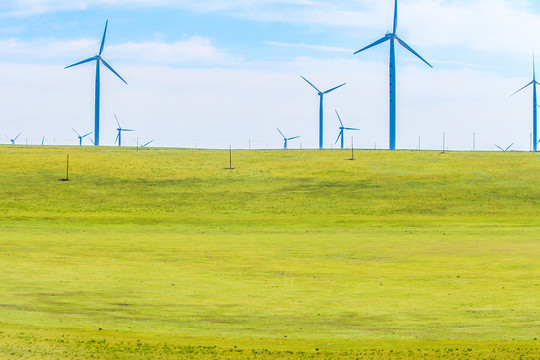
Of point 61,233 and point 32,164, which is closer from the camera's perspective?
point 61,233

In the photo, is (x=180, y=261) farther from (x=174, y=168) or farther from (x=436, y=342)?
(x=174, y=168)

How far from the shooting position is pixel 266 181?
246ft

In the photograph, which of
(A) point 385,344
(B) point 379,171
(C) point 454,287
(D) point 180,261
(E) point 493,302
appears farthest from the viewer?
(B) point 379,171

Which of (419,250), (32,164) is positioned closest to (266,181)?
(32,164)

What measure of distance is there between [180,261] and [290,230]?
55.1ft

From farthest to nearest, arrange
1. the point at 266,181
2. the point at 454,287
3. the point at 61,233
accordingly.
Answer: the point at 266,181 < the point at 61,233 < the point at 454,287

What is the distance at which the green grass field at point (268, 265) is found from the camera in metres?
16.6

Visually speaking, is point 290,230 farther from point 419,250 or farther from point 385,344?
point 385,344

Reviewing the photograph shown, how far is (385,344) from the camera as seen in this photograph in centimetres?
1630

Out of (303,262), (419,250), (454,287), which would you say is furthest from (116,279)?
(419,250)

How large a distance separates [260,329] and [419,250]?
19.5 meters

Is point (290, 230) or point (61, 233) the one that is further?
point (290, 230)

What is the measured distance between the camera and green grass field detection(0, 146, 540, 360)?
1658 centimetres

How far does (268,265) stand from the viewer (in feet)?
99.3
